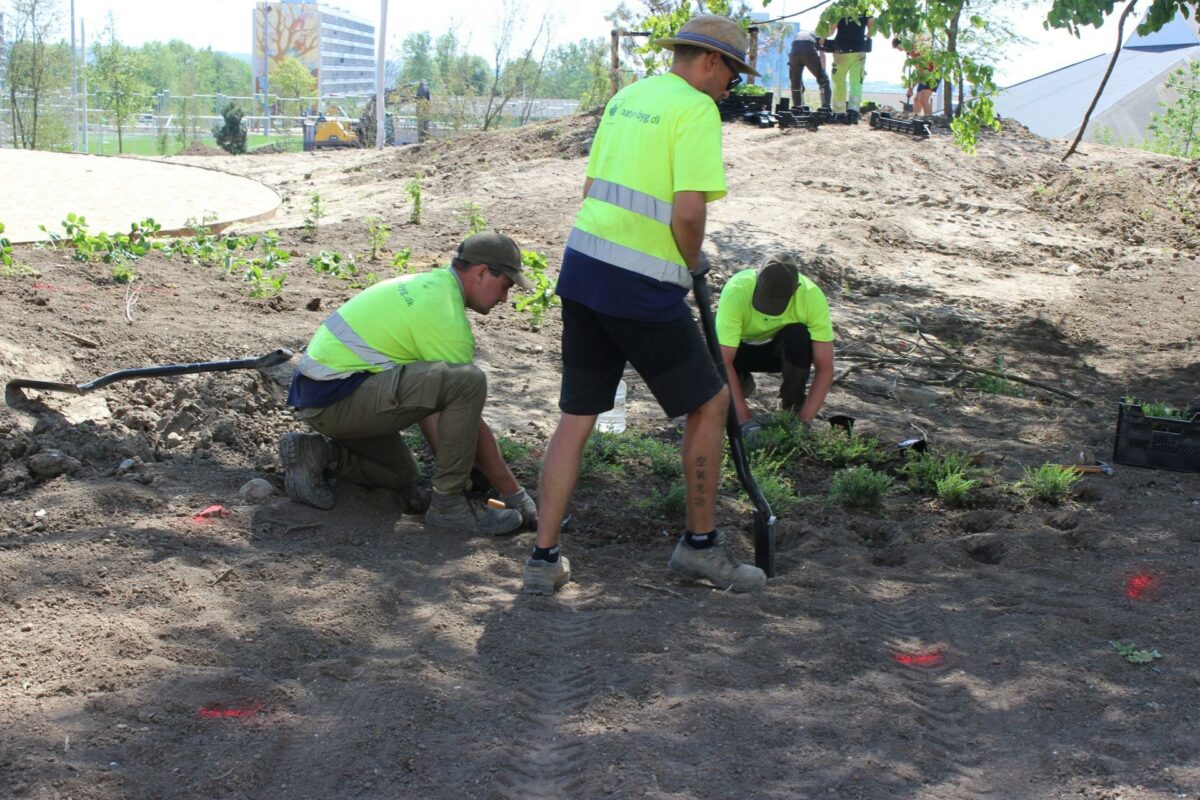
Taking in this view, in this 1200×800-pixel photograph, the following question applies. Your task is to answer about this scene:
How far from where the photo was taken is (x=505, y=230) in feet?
39.6

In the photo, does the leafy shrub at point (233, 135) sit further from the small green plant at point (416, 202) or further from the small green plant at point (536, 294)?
the small green plant at point (536, 294)

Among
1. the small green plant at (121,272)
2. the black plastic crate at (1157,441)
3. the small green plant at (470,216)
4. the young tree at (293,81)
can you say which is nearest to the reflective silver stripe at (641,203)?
the black plastic crate at (1157,441)

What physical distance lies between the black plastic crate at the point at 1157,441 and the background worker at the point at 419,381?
126 inches

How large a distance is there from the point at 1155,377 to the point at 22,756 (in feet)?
26.1

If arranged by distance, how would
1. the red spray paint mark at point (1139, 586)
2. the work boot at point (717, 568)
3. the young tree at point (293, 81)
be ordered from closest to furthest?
the red spray paint mark at point (1139, 586) < the work boot at point (717, 568) < the young tree at point (293, 81)

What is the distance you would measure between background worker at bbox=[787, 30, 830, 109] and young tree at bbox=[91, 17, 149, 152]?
21.6m

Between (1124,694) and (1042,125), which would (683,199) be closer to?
(1124,694)

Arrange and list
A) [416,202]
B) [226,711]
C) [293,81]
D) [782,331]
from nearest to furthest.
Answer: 1. [226,711]
2. [782,331]
3. [416,202]
4. [293,81]

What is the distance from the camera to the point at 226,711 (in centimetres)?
325

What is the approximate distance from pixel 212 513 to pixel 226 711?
1607 millimetres

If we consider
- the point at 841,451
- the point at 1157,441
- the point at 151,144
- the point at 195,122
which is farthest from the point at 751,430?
the point at 151,144

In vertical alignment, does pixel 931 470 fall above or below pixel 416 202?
below

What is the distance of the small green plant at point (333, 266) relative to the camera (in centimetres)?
892

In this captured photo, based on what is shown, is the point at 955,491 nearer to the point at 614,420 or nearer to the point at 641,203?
the point at 614,420
